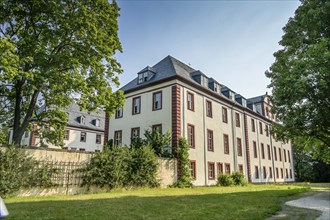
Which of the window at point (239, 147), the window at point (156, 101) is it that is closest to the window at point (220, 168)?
the window at point (239, 147)

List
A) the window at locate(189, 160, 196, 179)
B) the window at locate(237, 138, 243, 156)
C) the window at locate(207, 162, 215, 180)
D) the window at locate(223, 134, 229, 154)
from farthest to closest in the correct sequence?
the window at locate(237, 138, 243, 156) → the window at locate(223, 134, 229, 154) → the window at locate(207, 162, 215, 180) → the window at locate(189, 160, 196, 179)

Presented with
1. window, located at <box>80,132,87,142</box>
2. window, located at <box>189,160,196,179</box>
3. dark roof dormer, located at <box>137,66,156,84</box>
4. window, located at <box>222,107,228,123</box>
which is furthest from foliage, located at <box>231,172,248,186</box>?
window, located at <box>80,132,87,142</box>

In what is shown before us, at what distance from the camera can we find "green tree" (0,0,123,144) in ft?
48.2

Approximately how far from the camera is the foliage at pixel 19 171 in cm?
1142

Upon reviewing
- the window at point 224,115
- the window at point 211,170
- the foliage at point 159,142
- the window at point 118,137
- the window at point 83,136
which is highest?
the window at point 224,115

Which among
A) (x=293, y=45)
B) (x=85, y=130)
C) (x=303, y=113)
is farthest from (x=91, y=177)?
(x=85, y=130)

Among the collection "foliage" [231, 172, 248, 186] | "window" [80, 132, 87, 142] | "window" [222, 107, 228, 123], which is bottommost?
"foliage" [231, 172, 248, 186]

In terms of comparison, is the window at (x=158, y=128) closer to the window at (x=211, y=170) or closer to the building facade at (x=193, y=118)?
the building facade at (x=193, y=118)

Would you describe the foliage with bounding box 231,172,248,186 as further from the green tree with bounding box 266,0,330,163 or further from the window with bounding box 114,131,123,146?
the window with bounding box 114,131,123,146

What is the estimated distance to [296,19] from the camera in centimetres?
1467

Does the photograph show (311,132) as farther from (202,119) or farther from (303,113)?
(202,119)

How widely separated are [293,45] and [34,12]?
50.2 ft

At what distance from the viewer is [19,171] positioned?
12094 mm

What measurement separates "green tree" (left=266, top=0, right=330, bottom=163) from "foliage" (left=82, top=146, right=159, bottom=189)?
8.78 m
